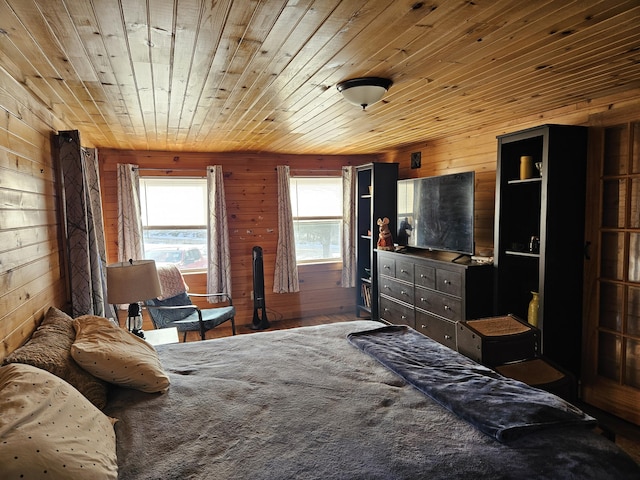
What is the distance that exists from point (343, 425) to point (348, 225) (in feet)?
13.7

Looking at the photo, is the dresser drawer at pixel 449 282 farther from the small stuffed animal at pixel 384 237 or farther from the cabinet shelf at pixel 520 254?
the small stuffed animal at pixel 384 237

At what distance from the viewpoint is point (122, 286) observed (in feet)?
8.82

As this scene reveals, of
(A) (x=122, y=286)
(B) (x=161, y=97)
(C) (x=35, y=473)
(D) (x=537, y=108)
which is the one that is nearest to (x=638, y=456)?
(D) (x=537, y=108)

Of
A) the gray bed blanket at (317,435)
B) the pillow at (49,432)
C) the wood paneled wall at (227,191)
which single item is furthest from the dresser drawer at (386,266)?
the pillow at (49,432)

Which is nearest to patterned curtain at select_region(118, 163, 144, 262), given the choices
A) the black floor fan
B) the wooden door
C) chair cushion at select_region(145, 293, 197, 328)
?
chair cushion at select_region(145, 293, 197, 328)

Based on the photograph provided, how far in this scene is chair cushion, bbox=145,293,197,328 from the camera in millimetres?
4090

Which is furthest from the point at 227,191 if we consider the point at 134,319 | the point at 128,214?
the point at 134,319

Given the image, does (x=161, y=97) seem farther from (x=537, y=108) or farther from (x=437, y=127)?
Result: (x=537, y=108)

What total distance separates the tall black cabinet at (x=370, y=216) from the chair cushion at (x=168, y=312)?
2144 mm

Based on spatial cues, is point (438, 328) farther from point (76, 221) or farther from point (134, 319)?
point (76, 221)

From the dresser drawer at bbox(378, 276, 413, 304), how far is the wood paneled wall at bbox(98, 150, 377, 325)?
42.2 inches

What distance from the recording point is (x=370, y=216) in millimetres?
5301

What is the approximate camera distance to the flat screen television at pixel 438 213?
3.68 metres

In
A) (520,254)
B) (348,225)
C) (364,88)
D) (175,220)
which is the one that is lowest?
(520,254)
